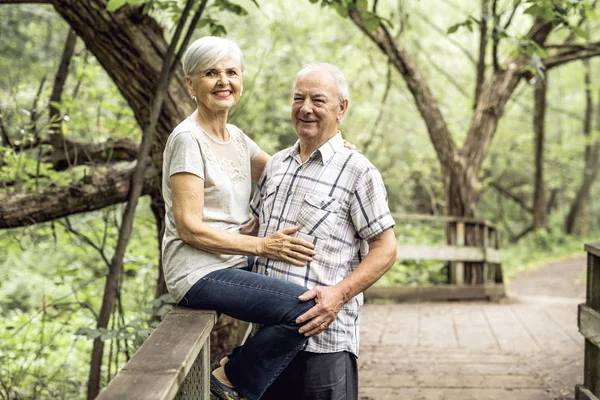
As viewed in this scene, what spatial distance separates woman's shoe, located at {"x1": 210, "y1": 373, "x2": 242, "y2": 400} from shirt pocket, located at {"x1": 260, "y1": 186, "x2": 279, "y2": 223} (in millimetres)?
656

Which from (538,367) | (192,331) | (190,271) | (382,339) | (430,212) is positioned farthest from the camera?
(430,212)

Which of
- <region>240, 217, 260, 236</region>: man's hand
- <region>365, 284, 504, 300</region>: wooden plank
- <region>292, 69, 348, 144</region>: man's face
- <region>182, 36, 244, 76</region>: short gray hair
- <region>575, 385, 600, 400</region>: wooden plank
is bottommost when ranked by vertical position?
<region>365, 284, 504, 300</region>: wooden plank

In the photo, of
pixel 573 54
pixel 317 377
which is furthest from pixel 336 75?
pixel 573 54

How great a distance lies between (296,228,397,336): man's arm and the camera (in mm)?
2227

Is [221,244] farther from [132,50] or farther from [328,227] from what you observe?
[132,50]

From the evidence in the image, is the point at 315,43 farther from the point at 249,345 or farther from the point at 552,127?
the point at 552,127

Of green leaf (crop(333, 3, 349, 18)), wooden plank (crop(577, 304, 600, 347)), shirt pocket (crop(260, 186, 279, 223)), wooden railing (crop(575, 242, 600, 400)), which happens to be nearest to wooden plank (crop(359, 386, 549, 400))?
wooden railing (crop(575, 242, 600, 400))

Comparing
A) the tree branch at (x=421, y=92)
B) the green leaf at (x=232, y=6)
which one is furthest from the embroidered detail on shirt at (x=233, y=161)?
the tree branch at (x=421, y=92)

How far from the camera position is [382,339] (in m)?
5.68

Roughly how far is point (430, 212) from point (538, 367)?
16.0 m

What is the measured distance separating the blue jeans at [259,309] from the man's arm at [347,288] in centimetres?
3

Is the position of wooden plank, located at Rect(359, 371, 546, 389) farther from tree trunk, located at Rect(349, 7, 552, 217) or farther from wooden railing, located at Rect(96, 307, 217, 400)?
tree trunk, located at Rect(349, 7, 552, 217)

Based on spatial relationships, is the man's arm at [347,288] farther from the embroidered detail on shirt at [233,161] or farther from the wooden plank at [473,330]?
the wooden plank at [473,330]

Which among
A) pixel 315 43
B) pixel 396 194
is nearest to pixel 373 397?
pixel 315 43
